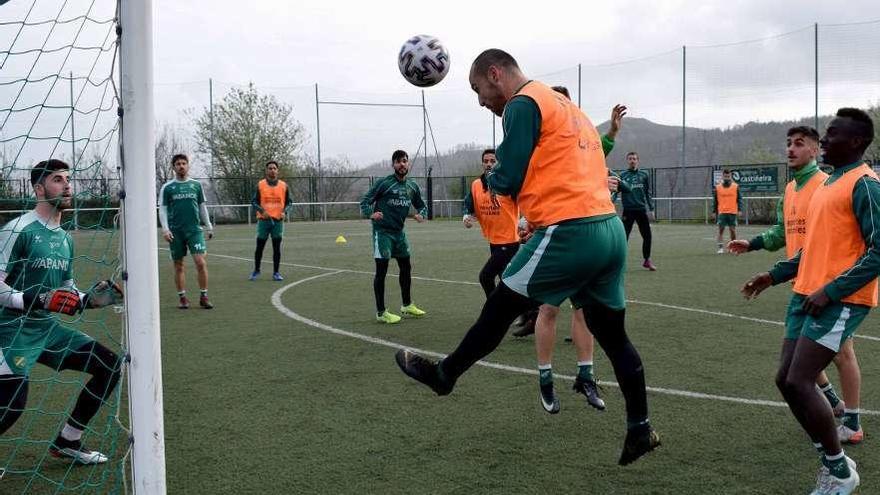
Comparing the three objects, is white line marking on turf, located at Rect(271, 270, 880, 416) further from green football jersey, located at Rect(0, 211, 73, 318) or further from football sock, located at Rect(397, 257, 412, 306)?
green football jersey, located at Rect(0, 211, 73, 318)

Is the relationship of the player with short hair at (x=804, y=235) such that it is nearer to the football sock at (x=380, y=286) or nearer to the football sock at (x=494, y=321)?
the football sock at (x=494, y=321)

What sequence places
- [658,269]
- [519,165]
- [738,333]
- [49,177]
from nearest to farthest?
1. [519,165]
2. [49,177]
3. [738,333]
4. [658,269]

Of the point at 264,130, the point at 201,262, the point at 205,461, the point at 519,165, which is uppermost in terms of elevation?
the point at 264,130

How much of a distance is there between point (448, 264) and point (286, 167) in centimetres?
2788

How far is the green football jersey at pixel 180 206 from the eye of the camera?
10742 millimetres

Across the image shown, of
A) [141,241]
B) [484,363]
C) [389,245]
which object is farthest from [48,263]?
[389,245]

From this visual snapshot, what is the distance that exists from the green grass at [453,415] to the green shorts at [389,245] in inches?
33.8

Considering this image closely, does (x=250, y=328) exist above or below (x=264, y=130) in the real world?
below

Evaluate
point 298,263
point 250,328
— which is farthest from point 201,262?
point 298,263

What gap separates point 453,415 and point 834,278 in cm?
249

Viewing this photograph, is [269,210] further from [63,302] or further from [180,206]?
[63,302]

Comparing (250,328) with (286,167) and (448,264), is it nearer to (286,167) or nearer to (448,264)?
(448,264)

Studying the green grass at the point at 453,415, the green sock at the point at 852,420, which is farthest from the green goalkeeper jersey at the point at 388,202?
the green sock at the point at 852,420

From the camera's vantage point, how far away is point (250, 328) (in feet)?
28.8
